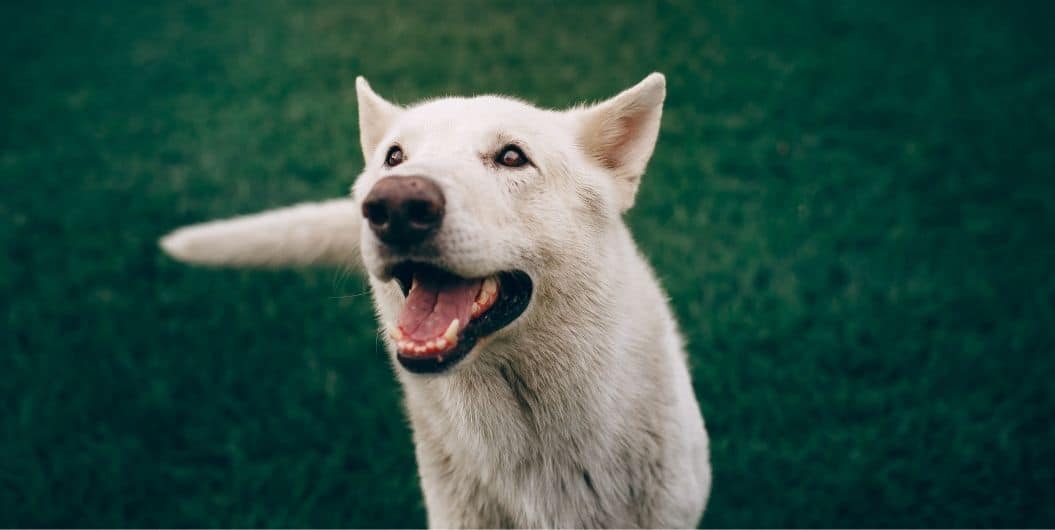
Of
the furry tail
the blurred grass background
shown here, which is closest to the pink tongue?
the furry tail

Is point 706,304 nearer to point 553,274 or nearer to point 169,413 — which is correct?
point 553,274

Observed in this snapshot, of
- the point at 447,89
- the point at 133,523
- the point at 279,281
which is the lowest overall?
the point at 133,523

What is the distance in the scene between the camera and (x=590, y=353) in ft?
6.73

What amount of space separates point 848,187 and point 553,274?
13.2ft

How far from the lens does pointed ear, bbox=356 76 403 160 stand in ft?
7.97

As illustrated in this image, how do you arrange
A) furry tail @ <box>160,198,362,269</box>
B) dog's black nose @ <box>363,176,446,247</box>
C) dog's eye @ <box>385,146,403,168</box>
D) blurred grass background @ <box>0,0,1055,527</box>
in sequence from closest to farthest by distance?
dog's black nose @ <box>363,176,446,247</box> < dog's eye @ <box>385,146,403,168</box> < furry tail @ <box>160,198,362,269</box> < blurred grass background @ <box>0,0,1055,527</box>

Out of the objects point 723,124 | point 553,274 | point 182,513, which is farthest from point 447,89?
point 553,274

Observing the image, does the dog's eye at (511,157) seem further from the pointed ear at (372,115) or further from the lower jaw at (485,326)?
the pointed ear at (372,115)

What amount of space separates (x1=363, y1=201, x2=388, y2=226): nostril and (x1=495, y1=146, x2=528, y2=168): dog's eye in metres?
0.52

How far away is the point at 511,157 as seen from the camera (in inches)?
79.8

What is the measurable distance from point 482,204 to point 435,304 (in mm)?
316

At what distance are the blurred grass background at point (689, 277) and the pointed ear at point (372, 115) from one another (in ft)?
4.66

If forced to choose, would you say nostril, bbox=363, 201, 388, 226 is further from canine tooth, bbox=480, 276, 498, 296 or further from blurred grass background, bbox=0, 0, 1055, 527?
blurred grass background, bbox=0, 0, 1055, 527

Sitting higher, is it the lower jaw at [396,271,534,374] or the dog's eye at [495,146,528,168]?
the dog's eye at [495,146,528,168]
